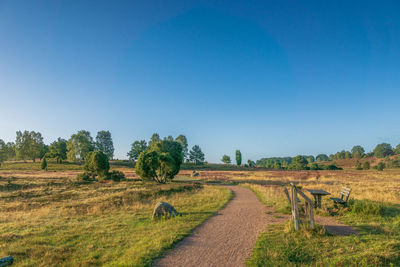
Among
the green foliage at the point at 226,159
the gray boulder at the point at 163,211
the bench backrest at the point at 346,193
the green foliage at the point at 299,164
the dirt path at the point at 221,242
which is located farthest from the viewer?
the green foliage at the point at 226,159

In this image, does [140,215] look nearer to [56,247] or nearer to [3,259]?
[56,247]

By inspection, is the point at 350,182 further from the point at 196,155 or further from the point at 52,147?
the point at 52,147

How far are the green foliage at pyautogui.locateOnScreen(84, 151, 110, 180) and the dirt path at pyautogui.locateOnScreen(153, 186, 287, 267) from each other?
100 ft

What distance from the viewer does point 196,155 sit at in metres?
102

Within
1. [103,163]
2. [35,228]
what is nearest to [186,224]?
[35,228]

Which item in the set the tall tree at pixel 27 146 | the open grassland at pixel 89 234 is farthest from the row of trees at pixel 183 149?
the open grassland at pixel 89 234

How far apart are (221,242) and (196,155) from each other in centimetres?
9514

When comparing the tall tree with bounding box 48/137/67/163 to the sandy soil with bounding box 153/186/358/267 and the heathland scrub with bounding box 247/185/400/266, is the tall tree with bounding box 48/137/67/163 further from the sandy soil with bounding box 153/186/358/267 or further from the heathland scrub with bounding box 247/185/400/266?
the heathland scrub with bounding box 247/185/400/266

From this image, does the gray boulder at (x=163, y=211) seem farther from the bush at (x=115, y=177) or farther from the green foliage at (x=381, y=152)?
the green foliage at (x=381, y=152)

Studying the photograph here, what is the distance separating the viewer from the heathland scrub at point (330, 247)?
5.69m

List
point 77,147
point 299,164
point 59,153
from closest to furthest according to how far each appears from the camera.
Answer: point 77,147 < point 59,153 < point 299,164

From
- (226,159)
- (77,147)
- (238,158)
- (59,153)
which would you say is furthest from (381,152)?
(59,153)

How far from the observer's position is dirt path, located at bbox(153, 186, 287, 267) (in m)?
6.07

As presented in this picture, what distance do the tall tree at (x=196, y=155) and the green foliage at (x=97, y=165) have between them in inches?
2650
